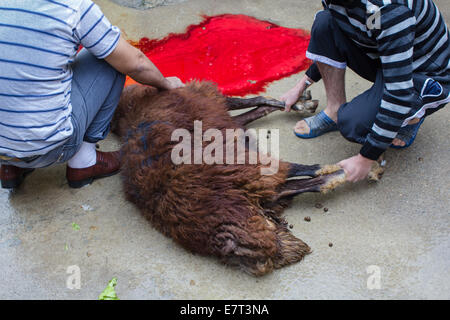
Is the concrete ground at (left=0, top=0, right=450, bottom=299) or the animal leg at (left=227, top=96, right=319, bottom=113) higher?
the animal leg at (left=227, top=96, right=319, bottom=113)

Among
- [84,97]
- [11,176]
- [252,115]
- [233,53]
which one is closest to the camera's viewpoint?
[84,97]

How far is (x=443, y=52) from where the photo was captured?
223 cm

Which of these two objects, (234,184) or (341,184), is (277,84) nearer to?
(341,184)

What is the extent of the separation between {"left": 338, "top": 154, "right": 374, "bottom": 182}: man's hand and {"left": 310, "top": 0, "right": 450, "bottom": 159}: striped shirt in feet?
0.23

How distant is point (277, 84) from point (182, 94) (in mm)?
1123

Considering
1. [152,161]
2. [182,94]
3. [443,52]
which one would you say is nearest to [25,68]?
[152,161]

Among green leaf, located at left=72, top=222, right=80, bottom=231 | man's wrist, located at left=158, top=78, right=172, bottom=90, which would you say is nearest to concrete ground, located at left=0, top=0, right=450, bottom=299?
green leaf, located at left=72, top=222, right=80, bottom=231

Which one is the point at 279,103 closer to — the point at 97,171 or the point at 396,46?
the point at 396,46

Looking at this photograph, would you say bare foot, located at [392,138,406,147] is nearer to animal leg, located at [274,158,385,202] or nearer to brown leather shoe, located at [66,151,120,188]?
animal leg, located at [274,158,385,202]

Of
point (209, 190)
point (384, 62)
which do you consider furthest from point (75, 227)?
point (384, 62)

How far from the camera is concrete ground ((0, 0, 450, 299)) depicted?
6.37 ft

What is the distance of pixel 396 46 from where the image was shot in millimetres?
1945

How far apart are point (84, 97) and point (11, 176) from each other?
72 centimetres

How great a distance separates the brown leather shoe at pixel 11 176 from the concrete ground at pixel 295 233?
69 millimetres
